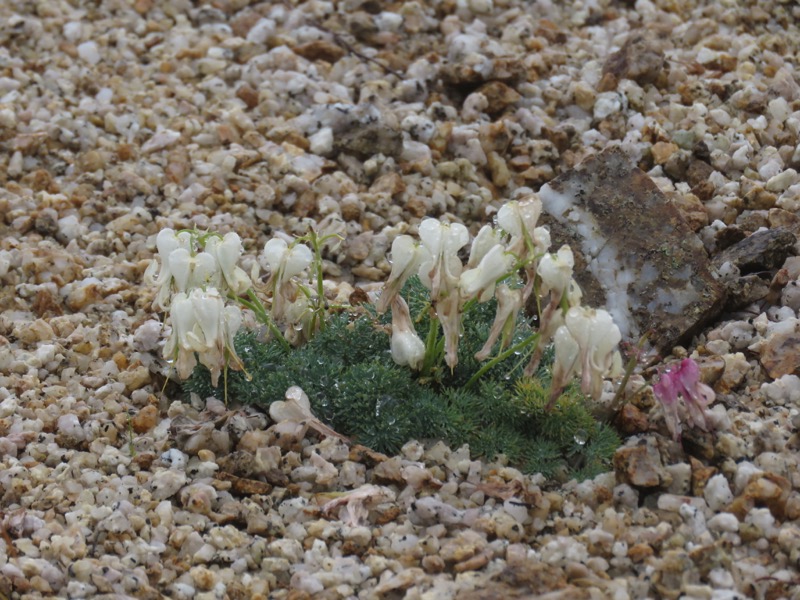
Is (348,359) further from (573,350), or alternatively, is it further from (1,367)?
(1,367)

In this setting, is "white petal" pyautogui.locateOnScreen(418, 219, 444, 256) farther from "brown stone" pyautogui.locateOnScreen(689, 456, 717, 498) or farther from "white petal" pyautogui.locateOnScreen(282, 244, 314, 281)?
"brown stone" pyautogui.locateOnScreen(689, 456, 717, 498)

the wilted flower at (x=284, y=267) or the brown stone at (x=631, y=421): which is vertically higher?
the wilted flower at (x=284, y=267)

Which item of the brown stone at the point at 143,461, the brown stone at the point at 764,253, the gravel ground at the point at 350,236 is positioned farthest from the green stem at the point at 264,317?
the brown stone at the point at 764,253

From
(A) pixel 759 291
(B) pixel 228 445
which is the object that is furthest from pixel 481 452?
(A) pixel 759 291

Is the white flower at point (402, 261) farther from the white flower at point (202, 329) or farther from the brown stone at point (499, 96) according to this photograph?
the brown stone at point (499, 96)

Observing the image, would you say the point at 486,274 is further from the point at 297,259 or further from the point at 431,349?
the point at 297,259

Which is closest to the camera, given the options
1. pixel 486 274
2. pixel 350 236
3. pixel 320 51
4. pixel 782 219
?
pixel 486 274

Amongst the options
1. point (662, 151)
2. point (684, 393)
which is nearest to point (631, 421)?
point (684, 393)
